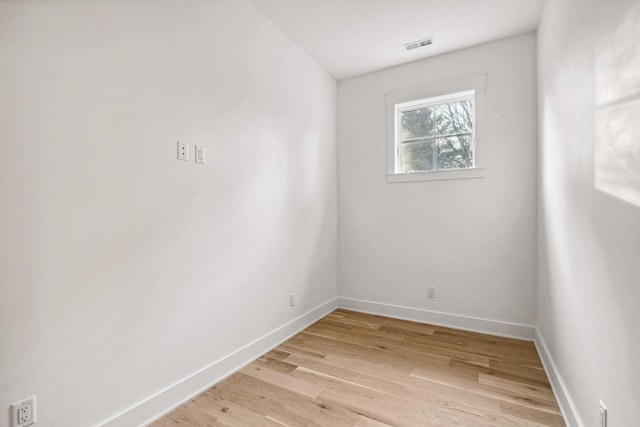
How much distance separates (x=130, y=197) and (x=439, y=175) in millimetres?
2637

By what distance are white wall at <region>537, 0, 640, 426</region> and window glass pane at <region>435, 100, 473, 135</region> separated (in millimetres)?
789

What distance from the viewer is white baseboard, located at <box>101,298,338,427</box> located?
159 centimetres

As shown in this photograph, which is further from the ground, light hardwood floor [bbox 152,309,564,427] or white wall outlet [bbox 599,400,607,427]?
white wall outlet [bbox 599,400,607,427]

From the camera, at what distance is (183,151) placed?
1.86 m

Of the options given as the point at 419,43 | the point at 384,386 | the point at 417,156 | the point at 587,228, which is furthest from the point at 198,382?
the point at 419,43

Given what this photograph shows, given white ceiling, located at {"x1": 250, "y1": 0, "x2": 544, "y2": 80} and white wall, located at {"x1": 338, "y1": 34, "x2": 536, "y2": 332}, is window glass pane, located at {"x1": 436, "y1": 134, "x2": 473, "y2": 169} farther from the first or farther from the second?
white ceiling, located at {"x1": 250, "y1": 0, "x2": 544, "y2": 80}

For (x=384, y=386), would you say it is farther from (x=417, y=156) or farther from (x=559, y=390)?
(x=417, y=156)

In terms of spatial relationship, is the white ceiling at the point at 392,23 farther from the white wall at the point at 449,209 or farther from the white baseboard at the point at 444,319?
the white baseboard at the point at 444,319

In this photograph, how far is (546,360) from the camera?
2.19 meters

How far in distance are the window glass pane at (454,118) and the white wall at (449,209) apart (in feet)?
0.70

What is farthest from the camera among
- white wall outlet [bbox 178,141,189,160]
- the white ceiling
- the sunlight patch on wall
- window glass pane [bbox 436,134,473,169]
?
window glass pane [bbox 436,134,473,169]

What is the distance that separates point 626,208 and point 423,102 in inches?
99.1

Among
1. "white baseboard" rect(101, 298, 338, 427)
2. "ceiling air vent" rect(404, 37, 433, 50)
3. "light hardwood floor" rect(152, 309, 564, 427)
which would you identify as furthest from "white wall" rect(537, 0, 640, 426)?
"white baseboard" rect(101, 298, 338, 427)

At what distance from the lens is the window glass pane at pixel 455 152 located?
3.06m
